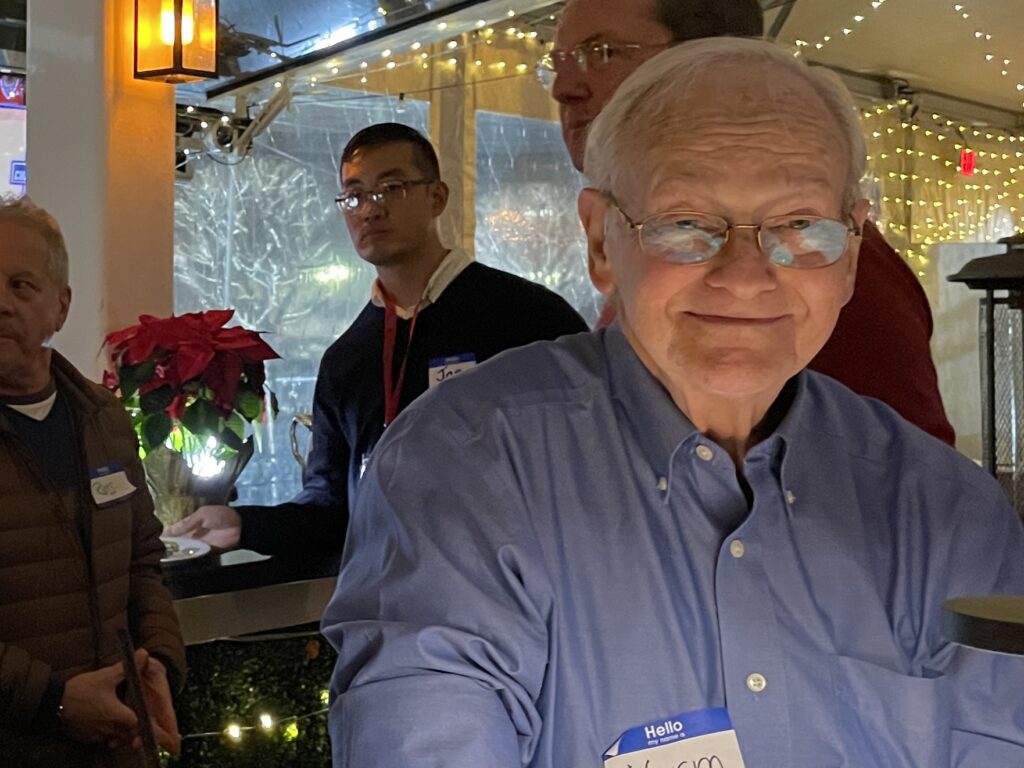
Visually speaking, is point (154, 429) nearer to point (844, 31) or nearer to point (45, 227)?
point (45, 227)

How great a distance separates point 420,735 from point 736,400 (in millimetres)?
436

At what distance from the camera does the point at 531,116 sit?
20.6 feet

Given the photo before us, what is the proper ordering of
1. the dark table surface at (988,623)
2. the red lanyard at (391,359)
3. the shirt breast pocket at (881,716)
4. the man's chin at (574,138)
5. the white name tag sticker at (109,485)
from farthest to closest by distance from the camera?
the red lanyard at (391,359)
the white name tag sticker at (109,485)
the man's chin at (574,138)
the shirt breast pocket at (881,716)
the dark table surface at (988,623)

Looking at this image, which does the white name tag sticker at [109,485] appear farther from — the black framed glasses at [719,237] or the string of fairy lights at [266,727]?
the black framed glasses at [719,237]

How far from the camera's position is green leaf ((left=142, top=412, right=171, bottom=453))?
8.05 feet

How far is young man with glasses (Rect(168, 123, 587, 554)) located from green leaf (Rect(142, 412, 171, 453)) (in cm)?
28

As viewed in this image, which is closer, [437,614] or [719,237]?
[437,614]

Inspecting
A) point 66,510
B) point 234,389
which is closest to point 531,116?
point 234,389

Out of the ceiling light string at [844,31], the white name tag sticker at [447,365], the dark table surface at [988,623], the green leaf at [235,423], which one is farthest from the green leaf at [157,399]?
the ceiling light string at [844,31]

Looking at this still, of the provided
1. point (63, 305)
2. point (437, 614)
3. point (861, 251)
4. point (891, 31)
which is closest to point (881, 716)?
point (437, 614)

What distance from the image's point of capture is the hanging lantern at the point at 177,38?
3.52m

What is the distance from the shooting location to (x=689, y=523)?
1104 millimetres

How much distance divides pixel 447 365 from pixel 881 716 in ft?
6.04

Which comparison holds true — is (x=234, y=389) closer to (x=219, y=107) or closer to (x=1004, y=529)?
(x=1004, y=529)
